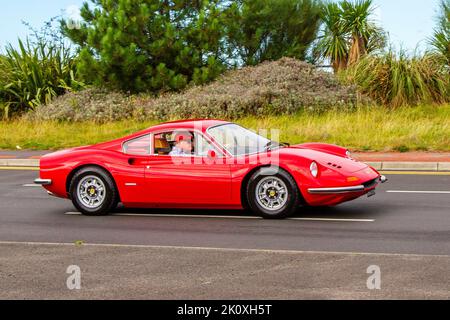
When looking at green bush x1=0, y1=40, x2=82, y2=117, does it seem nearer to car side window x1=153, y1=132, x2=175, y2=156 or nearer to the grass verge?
the grass verge

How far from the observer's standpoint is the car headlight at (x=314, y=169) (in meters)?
9.96

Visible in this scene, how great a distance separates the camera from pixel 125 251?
8312 millimetres

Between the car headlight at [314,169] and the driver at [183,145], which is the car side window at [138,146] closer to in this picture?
the driver at [183,145]

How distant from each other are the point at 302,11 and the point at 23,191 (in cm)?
1856

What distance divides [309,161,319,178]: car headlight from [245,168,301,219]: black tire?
25 centimetres

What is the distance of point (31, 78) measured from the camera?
29.5 meters

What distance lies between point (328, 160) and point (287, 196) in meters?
0.68

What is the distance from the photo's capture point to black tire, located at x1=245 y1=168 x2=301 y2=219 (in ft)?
32.8

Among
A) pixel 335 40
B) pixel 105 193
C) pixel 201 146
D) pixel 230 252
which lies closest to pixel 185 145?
pixel 201 146

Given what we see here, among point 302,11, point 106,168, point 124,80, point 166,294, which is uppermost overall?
point 302,11

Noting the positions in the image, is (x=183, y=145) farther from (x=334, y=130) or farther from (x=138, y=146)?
(x=334, y=130)

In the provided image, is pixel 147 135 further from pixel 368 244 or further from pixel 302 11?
pixel 302 11

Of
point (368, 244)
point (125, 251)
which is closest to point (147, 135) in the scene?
point (125, 251)

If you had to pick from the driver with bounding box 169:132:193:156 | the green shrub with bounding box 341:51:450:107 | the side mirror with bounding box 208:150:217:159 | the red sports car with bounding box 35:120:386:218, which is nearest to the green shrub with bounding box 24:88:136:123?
the green shrub with bounding box 341:51:450:107
